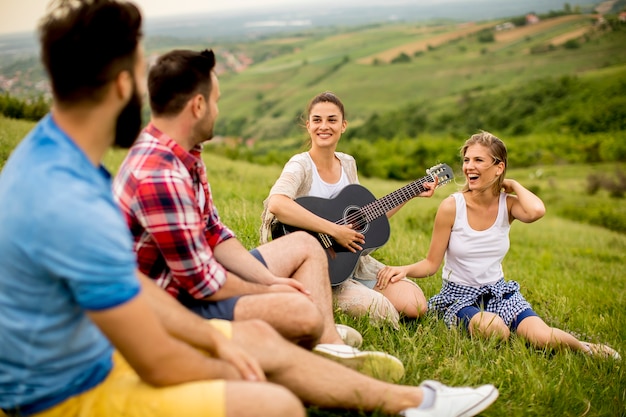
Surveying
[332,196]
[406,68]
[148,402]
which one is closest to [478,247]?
[332,196]

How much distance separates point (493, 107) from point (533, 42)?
33175 mm

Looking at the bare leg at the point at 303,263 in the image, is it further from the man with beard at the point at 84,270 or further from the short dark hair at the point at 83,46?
the short dark hair at the point at 83,46

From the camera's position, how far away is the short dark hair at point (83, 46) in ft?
6.11

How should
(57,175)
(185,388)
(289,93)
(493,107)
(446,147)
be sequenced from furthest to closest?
(289,93)
(493,107)
(446,147)
(185,388)
(57,175)

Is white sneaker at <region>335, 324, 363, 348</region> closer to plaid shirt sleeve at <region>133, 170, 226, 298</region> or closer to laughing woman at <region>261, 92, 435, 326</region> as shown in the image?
laughing woman at <region>261, 92, 435, 326</region>

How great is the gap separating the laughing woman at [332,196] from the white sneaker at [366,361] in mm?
1006

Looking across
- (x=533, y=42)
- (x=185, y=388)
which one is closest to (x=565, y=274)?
(x=185, y=388)

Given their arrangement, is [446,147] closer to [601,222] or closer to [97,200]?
[601,222]

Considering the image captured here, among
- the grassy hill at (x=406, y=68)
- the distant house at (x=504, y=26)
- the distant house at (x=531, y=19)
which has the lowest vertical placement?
the grassy hill at (x=406, y=68)

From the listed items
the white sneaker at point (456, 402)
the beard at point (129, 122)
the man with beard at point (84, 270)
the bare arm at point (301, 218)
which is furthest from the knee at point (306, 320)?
the bare arm at point (301, 218)

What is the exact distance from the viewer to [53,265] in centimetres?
175

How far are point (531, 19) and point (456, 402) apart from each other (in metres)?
132

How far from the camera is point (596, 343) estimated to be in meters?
4.48

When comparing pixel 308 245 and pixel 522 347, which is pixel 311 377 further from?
pixel 522 347
